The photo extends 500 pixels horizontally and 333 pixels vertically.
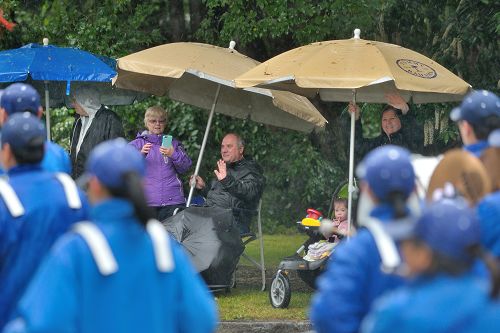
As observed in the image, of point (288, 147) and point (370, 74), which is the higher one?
point (370, 74)

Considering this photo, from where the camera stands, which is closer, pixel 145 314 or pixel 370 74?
pixel 145 314

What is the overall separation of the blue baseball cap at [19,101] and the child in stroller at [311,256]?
4.84 metres

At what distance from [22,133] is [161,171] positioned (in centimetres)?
660

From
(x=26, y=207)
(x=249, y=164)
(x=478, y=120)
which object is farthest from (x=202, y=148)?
(x=26, y=207)

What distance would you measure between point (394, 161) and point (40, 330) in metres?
1.56

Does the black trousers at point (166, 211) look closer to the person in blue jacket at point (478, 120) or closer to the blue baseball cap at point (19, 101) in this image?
the blue baseball cap at point (19, 101)

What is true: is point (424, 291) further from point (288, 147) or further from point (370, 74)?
point (288, 147)

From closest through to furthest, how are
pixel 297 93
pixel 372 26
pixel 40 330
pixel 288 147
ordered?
pixel 40 330, pixel 297 93, pixel 372 26, pixel 288 147

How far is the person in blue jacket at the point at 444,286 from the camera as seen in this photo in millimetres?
3939

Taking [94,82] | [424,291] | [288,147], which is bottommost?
[288,147]

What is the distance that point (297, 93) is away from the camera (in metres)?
13.0

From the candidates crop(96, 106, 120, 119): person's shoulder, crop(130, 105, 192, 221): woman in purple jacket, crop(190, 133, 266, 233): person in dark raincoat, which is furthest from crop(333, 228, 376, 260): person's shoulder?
crop(96, 106, 120, 119): person's shoulder

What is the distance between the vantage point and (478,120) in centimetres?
695

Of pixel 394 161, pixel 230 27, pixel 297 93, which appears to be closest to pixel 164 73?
pixel 297 93
